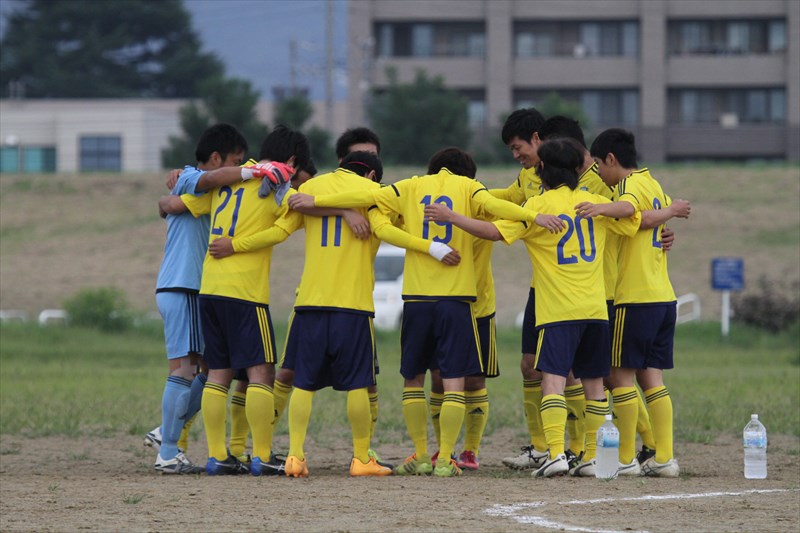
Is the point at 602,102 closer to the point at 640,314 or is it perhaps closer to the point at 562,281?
the point at 640,314

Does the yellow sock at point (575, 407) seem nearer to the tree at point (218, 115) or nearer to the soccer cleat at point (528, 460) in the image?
the soccer cleat at point (528, 460)

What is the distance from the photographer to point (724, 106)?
211 ft

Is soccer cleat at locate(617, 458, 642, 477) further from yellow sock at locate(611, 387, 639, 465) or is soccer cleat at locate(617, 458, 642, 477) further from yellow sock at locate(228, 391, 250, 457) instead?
yellow sock at locate(228, 391, 250, 457)

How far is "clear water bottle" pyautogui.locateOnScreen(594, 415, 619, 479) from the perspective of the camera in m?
8.34

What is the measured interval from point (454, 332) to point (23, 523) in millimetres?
3126

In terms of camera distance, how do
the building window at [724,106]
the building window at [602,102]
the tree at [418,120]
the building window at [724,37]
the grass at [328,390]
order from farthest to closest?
1. the building window at [602,102]
2. the building window at [724,106]
3. the building window at [724,37]
4. the tree at [418,120]
5. the grass at [328,390]

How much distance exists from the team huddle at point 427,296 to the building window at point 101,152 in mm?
57095

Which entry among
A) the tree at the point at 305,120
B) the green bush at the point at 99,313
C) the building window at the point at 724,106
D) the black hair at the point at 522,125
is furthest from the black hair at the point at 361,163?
the building window at the point at 724,106

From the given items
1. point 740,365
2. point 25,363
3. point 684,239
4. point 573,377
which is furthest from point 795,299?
point 573,377

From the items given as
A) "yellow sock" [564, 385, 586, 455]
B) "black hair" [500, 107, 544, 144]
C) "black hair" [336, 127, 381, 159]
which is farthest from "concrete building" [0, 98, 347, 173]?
"yellow sock" [564, 385, 586, 455]

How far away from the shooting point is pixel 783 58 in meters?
62.8

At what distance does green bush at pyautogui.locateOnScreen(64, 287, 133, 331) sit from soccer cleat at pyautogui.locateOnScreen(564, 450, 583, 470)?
677 inches

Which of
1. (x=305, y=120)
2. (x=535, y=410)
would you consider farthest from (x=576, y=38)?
(x=535, y=410)

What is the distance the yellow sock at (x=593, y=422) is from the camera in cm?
860
